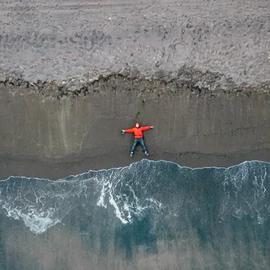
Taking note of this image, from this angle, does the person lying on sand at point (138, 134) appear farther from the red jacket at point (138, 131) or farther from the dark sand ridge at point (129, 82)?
the dark sand ridge at point (129, 82)

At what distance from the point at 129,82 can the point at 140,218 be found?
236 centimetres

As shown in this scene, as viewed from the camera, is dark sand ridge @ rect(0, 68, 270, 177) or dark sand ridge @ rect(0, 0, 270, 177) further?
dark sand ridge @ rect(0, 68, 270, 177)

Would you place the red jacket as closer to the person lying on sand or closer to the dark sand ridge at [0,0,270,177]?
the person lying on sand

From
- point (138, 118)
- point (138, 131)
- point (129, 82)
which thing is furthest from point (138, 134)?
point (129, 82)

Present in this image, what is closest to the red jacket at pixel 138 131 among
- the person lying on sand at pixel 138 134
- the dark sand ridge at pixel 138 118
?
the person lying on sand at pixel 138 134

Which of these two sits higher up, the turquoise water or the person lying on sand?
the person lying on sand

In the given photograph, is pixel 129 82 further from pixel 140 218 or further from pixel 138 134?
pixel 140 218

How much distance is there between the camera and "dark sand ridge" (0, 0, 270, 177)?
32.5 feet

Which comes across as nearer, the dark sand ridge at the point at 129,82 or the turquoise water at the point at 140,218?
the dark sand ridge at the point at 129,82

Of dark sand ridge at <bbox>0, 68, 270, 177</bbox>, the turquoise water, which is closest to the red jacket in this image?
dark sand ridge at <bbox>0, 68, 270, 177</bbox>

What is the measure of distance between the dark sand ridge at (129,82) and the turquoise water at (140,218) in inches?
10.8

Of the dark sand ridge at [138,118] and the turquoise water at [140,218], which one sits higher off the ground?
the dark sand ridge at [138,118]

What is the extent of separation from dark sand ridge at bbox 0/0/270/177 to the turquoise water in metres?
0.28

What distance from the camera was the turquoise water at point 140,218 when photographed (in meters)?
10.0
